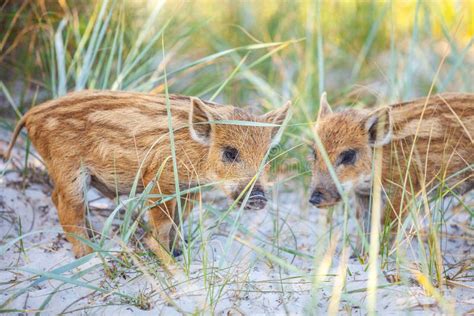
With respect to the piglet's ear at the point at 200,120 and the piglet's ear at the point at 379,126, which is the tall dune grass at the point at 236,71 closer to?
the piglet's ear at the point at 200,120

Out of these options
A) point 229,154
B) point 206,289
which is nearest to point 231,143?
point 229,154

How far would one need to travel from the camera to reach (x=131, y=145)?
13.9 ft

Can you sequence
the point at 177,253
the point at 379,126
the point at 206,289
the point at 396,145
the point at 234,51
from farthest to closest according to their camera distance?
the point at 234,51, the point at 396,145, the point at 379,126, the point at 177,253, the point at 206,289

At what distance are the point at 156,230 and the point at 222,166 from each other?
0.53 metres

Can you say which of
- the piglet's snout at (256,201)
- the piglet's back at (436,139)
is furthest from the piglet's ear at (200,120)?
the piglet's back at (436,139)

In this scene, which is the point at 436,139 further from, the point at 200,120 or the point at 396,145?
the point at 200,120

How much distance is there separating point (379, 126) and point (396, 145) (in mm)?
196

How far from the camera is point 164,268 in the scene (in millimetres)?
3445

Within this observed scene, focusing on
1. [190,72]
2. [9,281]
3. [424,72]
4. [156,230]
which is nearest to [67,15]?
[190,72]

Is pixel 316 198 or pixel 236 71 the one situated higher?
pixel 236 71

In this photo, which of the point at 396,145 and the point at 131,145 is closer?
the point at 131,145

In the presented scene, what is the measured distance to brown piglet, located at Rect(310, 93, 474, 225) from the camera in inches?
175

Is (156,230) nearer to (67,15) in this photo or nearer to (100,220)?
(100,220)

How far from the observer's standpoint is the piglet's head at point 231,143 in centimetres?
416
